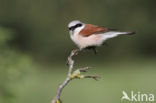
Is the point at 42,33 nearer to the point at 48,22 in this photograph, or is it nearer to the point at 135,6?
the point at 48,22

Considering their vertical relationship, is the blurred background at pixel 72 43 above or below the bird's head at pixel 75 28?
below

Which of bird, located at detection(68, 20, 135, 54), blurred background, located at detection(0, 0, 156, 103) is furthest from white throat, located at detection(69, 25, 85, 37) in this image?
blurred background, located at detection(0, 0, 156, 103)

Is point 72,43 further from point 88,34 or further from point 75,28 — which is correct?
point 75,28

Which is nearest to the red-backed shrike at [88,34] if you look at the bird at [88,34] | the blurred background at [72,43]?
the bird at [88,34]

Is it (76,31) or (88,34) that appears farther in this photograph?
(88,34)

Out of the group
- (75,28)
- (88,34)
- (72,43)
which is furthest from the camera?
(72,43)

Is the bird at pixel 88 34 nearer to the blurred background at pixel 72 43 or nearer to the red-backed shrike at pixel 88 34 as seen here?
the red-backed shrike at pixel 88 34

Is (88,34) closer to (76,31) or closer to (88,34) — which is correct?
(88,34)

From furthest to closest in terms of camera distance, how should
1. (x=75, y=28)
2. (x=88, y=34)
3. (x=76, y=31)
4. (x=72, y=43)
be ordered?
(x=72, y=43)
(x=88, y=34)
(x=76, y=31)
(x=75, y=28)

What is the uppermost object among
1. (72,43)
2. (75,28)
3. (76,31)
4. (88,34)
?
(75,28)

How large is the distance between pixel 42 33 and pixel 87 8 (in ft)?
4.19

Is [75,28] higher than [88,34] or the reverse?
higher

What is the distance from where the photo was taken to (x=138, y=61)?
55.6 feet

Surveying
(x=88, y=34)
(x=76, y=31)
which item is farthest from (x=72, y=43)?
(x=76, y=31)
